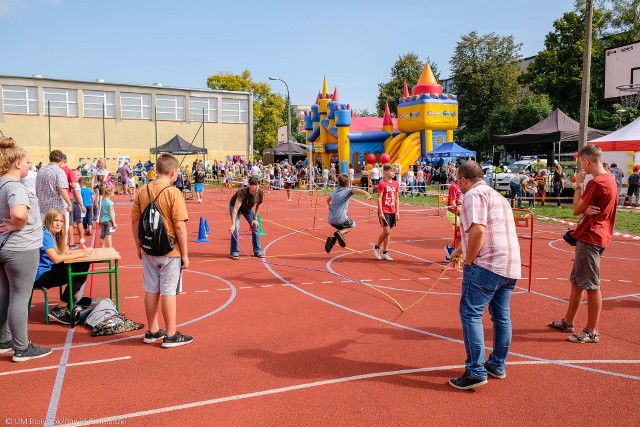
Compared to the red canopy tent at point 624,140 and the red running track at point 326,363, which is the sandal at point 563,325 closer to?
the red running track at point 326,363

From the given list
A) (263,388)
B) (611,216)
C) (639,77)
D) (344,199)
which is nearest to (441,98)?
(639,77)

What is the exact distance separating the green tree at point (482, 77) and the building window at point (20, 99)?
41.2 m

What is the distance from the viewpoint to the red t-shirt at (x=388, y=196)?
1030 cm

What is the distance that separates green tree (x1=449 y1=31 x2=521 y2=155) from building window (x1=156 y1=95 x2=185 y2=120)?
96.7ft

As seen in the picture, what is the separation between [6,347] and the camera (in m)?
5.36

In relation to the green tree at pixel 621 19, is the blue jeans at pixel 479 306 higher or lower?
lower

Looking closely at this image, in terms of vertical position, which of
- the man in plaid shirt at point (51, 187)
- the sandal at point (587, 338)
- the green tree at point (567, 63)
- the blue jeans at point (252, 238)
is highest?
the green tree at point (567, 63)

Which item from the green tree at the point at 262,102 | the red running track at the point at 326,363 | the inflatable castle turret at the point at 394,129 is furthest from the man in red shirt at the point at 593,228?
the green tree at the point at 262,102

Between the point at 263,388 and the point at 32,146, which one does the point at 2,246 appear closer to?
the point at 263,388

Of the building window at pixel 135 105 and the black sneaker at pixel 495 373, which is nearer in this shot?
the black sneaker at pixel 495 373

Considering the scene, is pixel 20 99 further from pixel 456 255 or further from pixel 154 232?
pixel 456 255

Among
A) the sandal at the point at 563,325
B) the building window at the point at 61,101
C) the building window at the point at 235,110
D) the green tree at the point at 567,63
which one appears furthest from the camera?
the building window at the point at 235,110

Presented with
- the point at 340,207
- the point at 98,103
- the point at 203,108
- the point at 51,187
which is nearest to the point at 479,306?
the point at 340,207

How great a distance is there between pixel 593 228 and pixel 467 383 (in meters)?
2.37
